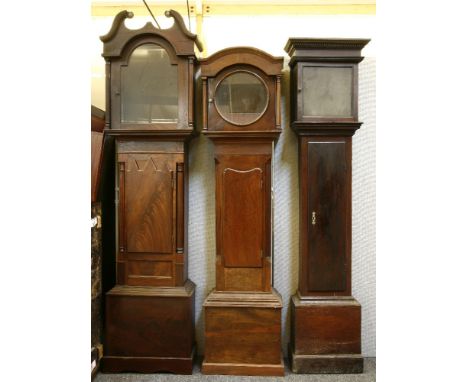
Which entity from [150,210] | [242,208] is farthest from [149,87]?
[242,208]

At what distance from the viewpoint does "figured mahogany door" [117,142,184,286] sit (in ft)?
8.32

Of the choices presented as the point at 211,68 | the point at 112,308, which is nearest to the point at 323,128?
the point at 211,68

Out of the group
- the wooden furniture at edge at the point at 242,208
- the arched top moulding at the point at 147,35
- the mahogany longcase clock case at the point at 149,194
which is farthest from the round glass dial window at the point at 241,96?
the arched top moulding at the point at 147,35

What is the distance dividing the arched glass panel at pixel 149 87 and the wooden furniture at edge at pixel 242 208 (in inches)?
9.0

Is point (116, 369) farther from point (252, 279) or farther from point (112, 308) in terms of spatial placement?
point (252, 279)

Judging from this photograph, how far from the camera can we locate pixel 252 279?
2531 mm

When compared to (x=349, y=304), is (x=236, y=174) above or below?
above

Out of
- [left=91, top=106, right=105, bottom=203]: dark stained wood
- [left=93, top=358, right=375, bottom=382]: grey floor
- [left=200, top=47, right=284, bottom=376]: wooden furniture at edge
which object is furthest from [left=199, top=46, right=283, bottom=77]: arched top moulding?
[left=93, top=358, right=375, bottom=382]: grey floor

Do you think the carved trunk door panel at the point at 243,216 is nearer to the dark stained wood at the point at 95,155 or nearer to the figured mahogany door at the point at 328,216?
the figured mahogany door at the point at 328,216

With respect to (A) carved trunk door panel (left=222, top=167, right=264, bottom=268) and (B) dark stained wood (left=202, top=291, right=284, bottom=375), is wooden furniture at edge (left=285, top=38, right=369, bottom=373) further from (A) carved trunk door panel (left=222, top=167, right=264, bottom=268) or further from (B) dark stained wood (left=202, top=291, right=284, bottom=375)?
(A) carved trunk door panel (left=222, top=167, right=264, bottom=268)

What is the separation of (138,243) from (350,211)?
1419mm

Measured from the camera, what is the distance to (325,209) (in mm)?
2545

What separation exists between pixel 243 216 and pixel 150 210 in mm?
615

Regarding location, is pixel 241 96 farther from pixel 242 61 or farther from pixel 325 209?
pixel 325 209
